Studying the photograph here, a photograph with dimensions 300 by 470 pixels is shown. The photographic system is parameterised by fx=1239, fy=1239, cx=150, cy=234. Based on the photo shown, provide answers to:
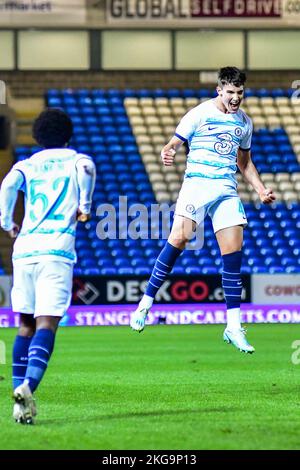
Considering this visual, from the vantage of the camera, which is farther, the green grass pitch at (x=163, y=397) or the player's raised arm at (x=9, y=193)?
the player's raised arm at (x=9, y=193)

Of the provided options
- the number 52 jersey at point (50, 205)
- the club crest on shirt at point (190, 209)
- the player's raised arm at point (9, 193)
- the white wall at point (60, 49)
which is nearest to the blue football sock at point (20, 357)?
the number 52 jersey at point (50, 205)

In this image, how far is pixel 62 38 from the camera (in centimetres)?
2577

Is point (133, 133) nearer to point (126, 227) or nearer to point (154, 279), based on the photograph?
point (126, 227)

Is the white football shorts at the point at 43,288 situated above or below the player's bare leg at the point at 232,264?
below

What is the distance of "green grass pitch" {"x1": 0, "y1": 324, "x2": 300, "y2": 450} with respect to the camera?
6.88 m

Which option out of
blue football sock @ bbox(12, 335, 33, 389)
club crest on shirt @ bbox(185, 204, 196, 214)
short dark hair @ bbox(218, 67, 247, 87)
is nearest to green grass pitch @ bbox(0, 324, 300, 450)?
blue football sock @ bbox(12, 335, 33, 389)

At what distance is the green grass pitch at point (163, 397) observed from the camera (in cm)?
688

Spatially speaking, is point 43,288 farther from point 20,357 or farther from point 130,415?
point 130,415

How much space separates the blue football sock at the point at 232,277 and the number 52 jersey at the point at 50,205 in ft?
7.38

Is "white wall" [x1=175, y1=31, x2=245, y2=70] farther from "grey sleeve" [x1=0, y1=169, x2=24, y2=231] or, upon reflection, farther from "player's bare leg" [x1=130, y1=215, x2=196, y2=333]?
"grey sleeve" [x1=0, y1=169, x2=24, y2=231]

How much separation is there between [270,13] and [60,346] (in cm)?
1219

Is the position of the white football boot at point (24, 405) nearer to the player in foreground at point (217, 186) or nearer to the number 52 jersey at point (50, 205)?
the number 52 jersey at point (50, 205)

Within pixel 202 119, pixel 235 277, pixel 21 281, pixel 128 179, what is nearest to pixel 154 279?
pixel 235 277
